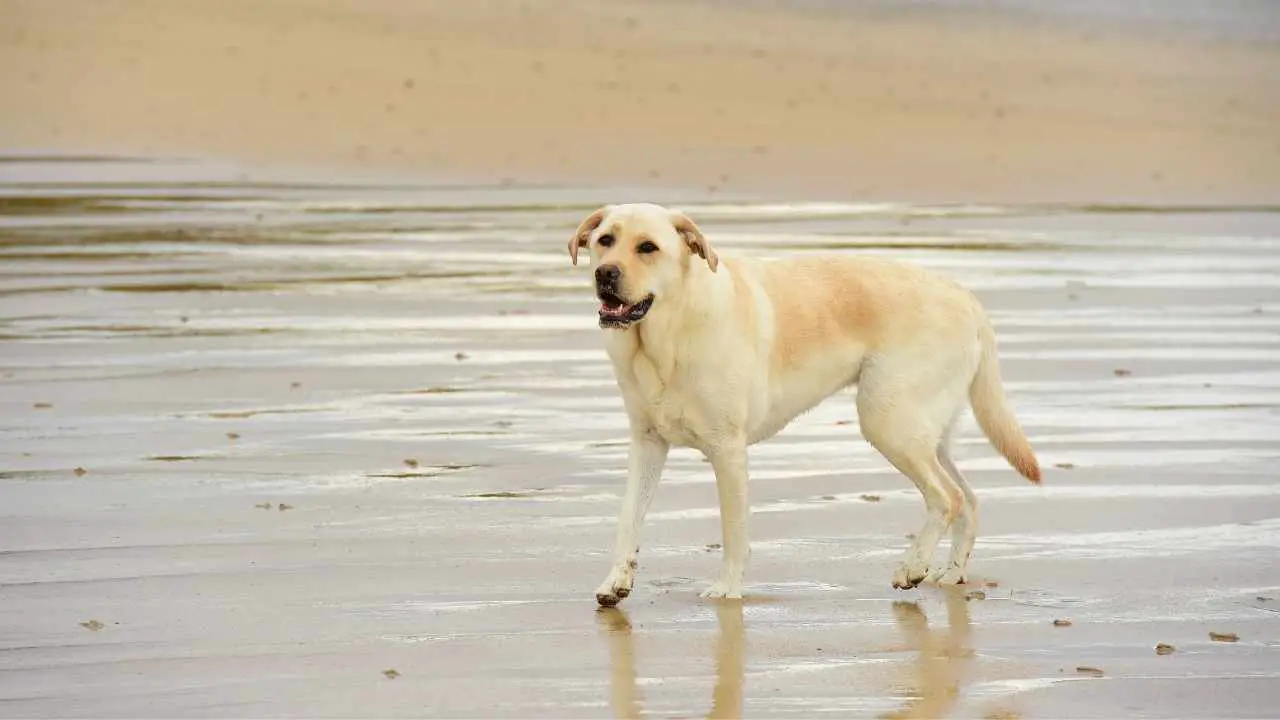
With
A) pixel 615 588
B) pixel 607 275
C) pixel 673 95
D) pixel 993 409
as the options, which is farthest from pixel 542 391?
pixel 673 95

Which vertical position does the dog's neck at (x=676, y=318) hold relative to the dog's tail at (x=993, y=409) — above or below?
above

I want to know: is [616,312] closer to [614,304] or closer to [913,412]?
[614,304]

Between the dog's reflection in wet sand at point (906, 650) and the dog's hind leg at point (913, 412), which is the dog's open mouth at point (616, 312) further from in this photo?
the dog's hind leg at point (913, 412)

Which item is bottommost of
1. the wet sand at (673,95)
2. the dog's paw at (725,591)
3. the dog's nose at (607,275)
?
the dog's paw at (725,591)

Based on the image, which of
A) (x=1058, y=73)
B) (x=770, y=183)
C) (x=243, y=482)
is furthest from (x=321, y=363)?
(x=1058, y=73)

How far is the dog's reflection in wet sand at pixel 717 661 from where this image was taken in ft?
21.9

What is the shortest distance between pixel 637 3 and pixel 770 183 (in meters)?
10.9

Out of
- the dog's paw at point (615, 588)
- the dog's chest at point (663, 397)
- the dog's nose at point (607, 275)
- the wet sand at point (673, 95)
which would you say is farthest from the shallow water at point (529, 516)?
the wet sand at point (673, 95)

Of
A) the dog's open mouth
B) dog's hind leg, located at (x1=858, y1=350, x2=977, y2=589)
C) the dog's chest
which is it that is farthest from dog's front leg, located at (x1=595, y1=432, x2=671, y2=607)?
dog's hind leg, located at (x1=858, y1=350, x2=977, y2=589)

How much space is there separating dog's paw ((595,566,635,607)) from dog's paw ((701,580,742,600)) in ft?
1.13

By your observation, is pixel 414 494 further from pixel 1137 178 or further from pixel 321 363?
pixel 1137 178

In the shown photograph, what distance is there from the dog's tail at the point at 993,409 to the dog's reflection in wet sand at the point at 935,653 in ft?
2.29

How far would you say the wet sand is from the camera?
2567cm

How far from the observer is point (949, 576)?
8375 mm
